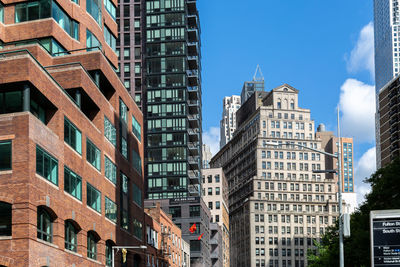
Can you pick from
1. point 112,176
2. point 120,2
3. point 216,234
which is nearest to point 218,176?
point 216,234

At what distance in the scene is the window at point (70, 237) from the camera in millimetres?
43625

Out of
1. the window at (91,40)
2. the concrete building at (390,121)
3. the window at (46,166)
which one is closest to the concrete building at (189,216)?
the concrete building at (390,121)

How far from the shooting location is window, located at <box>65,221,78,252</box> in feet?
143

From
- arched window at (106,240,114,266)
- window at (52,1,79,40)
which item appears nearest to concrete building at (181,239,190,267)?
arched window at (106,240,114,266)

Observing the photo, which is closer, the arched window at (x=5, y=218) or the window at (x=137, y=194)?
the arched window at (x=5, y=218)

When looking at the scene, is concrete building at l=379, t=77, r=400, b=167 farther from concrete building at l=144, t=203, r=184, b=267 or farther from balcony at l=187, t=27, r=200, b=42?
concrete building at l=144, t=203, r=184, b=267

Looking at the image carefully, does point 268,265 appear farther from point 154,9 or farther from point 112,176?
point 112,176

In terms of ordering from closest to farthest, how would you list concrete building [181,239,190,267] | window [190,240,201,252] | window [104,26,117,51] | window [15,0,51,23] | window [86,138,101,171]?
window [86,138,101,171], window [15,0,51,23], window [104,26,117,51], concrete building [181,239,190,267], window [190,240,201,252]

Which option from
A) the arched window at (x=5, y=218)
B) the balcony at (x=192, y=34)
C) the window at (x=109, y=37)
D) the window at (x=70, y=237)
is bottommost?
the window at (x=70, y=237)

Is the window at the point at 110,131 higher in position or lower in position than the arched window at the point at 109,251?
higher

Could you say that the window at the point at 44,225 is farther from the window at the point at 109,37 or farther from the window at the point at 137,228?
the window at the point at 109,37

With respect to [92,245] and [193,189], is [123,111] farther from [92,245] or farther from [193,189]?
[193,189]

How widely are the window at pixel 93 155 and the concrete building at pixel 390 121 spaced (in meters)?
128

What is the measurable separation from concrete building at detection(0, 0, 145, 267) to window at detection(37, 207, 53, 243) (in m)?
0.06
